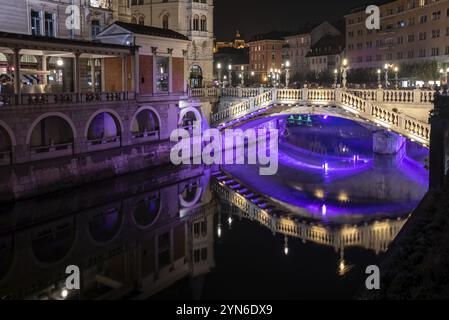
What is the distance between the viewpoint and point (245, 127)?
57375 mm

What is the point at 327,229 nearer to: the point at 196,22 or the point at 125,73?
the point at 125,73

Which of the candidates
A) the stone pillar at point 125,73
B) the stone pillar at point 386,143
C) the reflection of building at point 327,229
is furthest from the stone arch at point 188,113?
the stone pillar at point 386,143

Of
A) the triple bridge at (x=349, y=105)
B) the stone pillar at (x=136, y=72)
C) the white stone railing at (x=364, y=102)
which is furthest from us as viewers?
the stone pillar at (x=136, y=72)

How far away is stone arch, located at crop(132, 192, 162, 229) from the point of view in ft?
98.2

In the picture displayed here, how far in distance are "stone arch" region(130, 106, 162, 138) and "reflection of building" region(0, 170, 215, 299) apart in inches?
472

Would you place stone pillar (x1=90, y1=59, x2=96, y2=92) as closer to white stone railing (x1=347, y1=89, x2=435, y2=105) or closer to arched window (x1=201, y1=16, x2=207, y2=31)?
arched window (x1=201, y1=16, x2=207, y2=31)

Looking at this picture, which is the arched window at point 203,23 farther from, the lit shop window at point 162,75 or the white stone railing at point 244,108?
the white stone railing at point 244,108

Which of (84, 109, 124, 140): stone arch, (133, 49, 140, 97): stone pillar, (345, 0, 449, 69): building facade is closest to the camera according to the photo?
(84, 109, 124, 140): stone arch

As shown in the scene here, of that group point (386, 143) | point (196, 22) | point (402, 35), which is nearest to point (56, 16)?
point (196, 22)

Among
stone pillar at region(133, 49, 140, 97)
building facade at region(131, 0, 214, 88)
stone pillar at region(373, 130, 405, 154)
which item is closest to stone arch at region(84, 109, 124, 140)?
stone pillar at region(133, 49, 140, 97)

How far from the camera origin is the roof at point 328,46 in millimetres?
117412
